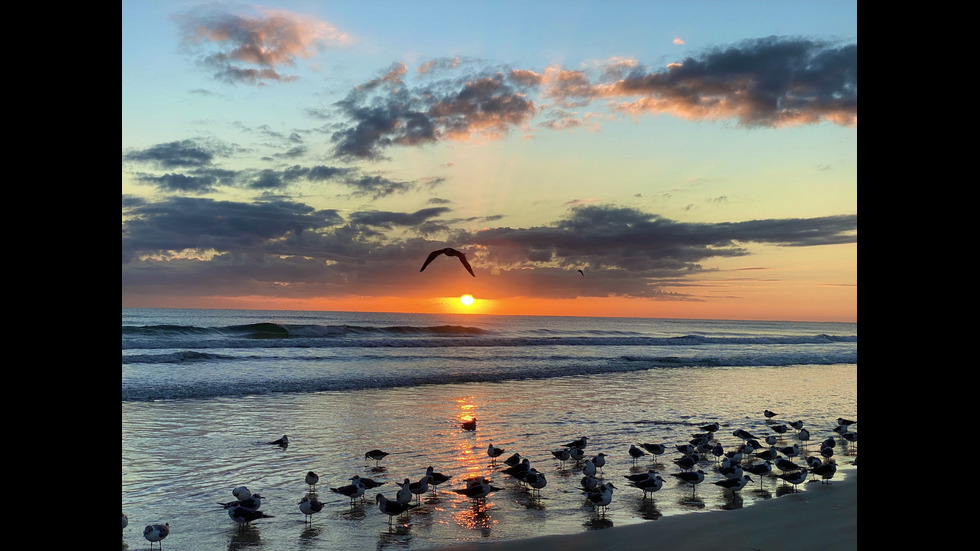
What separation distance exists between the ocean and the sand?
14.9 inches

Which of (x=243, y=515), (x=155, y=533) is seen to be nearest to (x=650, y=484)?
(x=243, y=515)

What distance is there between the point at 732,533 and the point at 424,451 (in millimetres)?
5808

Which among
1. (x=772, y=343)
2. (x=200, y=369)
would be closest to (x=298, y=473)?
(x=200, y=369)

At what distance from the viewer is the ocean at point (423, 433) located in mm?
7512

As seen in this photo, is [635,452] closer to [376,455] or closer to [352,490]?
[376,455]

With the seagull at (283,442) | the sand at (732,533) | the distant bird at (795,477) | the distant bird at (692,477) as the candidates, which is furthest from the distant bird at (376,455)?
the distant bird at (795,477)

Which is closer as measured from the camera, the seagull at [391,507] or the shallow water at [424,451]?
the shallow water at [424,451]

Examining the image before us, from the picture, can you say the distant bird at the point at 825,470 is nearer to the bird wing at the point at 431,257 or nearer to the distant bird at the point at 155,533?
the bird wing at the point at 431,257

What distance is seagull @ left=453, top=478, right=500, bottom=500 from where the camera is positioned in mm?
7973

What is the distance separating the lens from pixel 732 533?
6.92 metres

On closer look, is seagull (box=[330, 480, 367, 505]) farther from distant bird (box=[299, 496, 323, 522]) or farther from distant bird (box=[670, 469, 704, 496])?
distant bird (box=[670, 469, 704, 496])

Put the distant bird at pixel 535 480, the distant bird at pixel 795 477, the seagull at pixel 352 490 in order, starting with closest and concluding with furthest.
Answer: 1. the seagull at pixel 352 490
2. the distant bird at pixel 535 480
3. the distant bird at pixel 795 477
